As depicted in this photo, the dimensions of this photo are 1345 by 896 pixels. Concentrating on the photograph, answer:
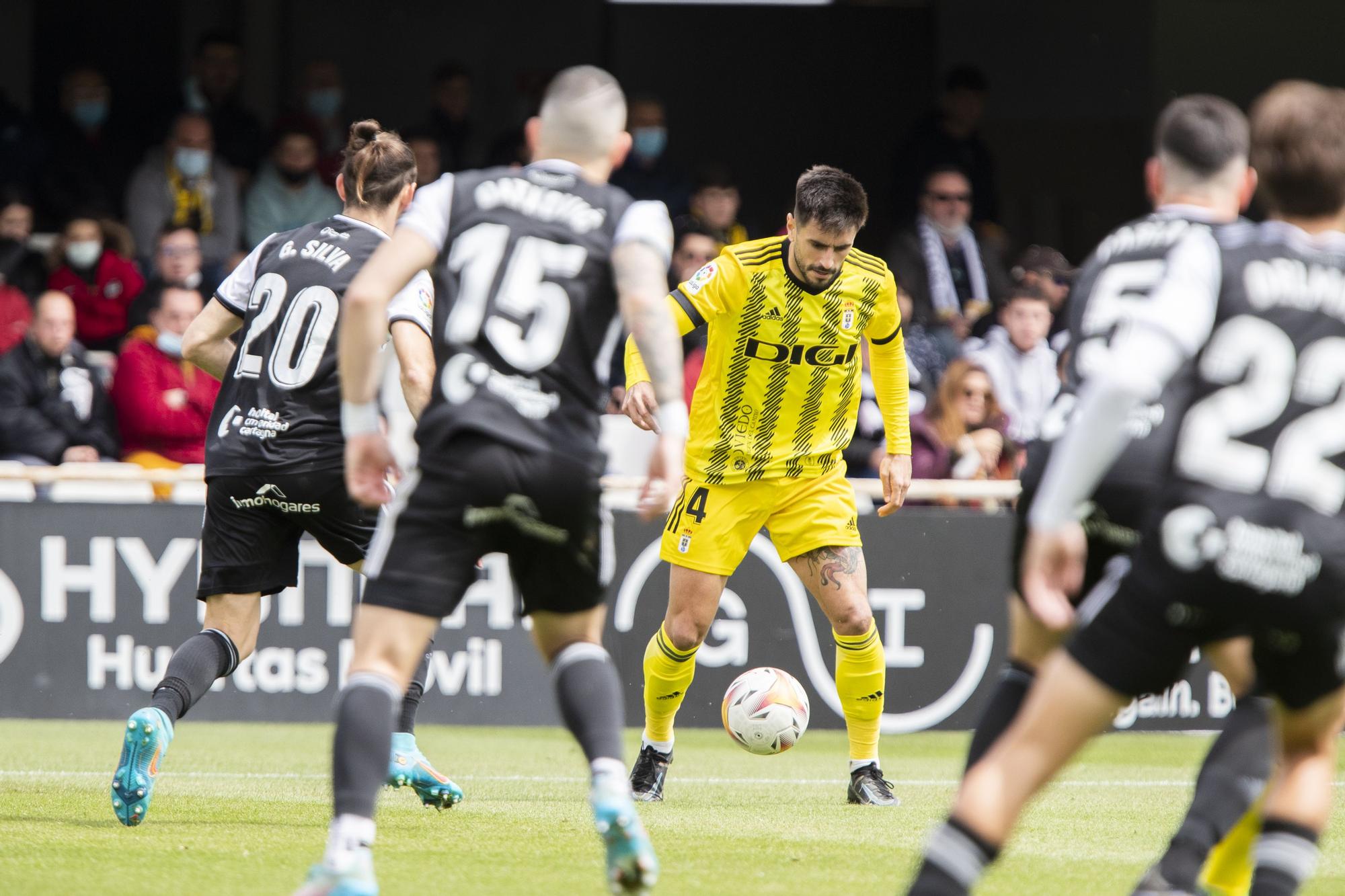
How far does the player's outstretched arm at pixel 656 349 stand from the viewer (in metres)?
4.36

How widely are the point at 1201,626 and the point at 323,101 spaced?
12156 mm

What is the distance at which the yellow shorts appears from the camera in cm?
718

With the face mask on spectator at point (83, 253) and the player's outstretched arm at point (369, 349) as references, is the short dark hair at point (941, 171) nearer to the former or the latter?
the face mask on spectator at point (83, 253)

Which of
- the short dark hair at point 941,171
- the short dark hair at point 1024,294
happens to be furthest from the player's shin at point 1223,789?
the short dark hair at point 941,171

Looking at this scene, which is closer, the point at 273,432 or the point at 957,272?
the point at 273,432

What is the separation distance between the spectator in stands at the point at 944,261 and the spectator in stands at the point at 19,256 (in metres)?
6.31

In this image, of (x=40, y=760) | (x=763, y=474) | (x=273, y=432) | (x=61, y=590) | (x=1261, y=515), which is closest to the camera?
(x=1261, y=515)

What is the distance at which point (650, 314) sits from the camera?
14.4 ft

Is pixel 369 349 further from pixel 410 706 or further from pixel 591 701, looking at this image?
pixel 410 706

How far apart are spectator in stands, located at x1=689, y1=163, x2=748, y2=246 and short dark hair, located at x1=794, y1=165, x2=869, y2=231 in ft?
21.2

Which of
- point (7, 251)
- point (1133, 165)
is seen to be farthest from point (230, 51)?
point (1133, 165)

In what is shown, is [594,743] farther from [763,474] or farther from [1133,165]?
[1133,165]

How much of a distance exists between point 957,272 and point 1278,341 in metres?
10.2

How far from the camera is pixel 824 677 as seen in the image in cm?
1030
